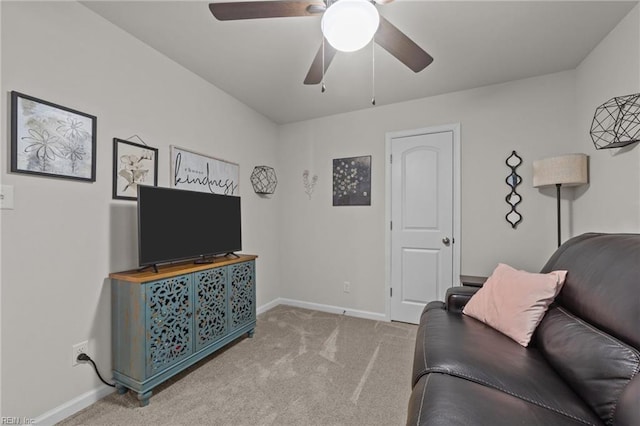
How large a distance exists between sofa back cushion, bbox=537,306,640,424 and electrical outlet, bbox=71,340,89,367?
2.52m

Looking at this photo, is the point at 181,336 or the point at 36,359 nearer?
the point at 36,359

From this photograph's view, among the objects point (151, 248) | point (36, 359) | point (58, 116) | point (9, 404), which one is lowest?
point (9, 404)

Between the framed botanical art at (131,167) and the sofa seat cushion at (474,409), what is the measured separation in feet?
6.96

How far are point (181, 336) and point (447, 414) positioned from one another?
5.74 ft

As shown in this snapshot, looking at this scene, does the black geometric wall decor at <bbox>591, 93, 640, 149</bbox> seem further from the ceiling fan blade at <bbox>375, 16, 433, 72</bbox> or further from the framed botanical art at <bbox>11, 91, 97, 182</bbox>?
the framed botanical art at <bbox>11, 91, 97, 182</bbox>

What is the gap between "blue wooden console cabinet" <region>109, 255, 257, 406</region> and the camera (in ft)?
5.39

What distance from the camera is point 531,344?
138cm

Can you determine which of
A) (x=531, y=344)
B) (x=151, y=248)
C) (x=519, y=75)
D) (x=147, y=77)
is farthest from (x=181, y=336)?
(x=519, y=75)

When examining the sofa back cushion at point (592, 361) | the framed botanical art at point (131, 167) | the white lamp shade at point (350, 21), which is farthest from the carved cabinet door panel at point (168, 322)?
the sofa back cushion at point (592, 361)

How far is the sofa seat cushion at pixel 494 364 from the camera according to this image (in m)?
0.96

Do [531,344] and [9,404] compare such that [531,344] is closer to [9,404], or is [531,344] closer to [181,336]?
[181,336]

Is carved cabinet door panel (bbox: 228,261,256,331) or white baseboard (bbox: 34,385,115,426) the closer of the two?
white baseboard (bbox: 34,385,115,426)

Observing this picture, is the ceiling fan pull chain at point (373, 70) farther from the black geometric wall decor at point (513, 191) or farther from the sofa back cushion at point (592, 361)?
the sofa back cushion at point (592, 361)

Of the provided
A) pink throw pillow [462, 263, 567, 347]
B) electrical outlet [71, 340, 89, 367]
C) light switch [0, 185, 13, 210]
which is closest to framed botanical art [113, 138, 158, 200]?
light switch [0, 185, 13, 210]
